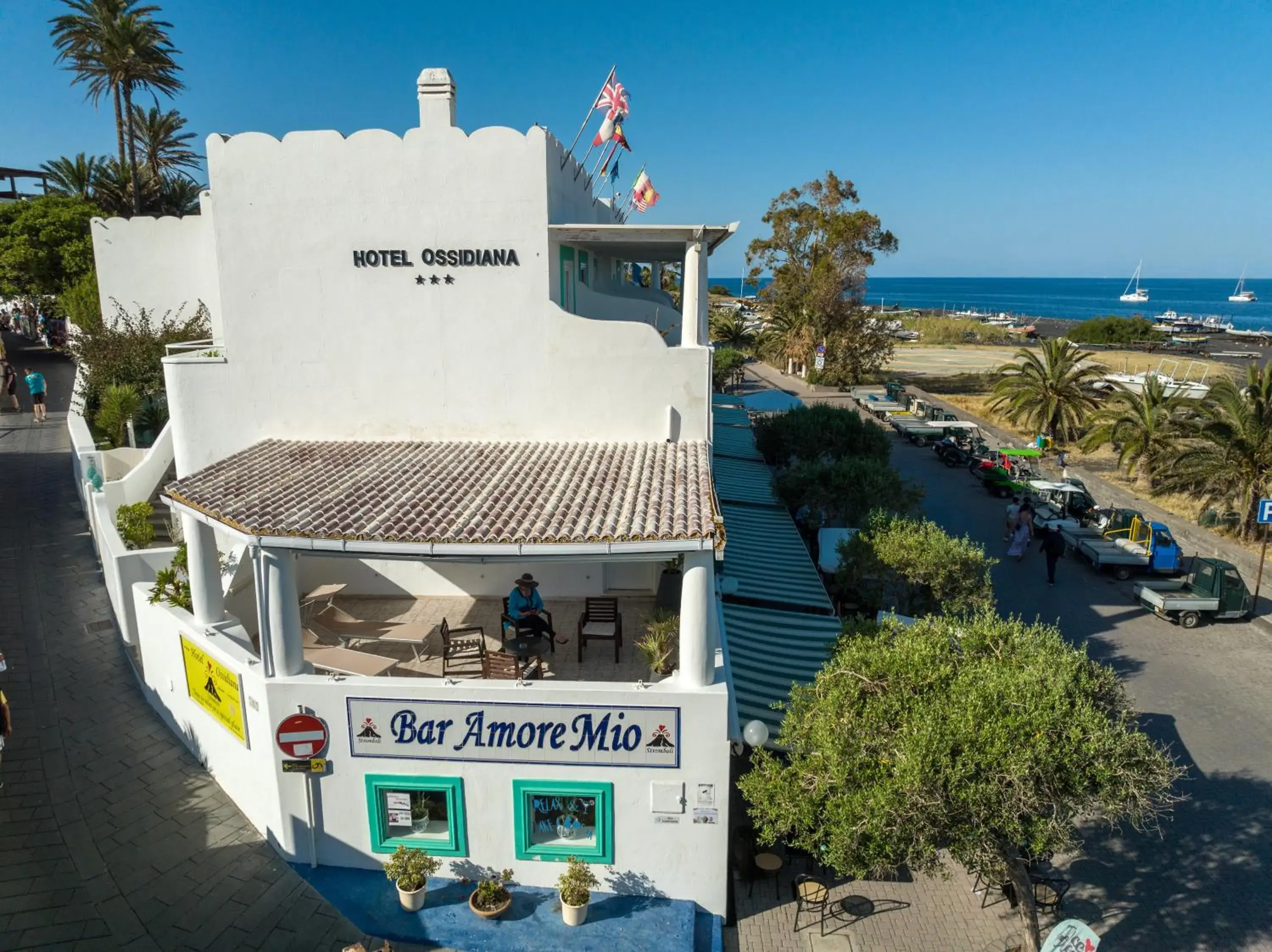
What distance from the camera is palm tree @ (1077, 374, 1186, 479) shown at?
3106 centimetres

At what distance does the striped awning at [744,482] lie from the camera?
22578 mm

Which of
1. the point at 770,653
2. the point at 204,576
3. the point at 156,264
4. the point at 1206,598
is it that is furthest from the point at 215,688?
the point at 1206,598

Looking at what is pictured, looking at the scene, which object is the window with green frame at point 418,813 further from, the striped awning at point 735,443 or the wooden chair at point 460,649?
the striped awning at point 735,443

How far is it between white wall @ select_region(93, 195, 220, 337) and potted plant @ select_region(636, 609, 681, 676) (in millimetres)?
18602

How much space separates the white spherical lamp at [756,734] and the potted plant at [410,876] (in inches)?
174

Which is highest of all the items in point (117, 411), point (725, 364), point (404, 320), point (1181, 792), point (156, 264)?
point (156, 264)

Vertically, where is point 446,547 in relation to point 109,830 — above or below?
above

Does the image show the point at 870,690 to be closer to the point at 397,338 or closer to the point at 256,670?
the point at 256,670

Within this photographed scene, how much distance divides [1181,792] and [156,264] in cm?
2840

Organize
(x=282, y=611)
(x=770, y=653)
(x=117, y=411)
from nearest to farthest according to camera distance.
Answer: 1. (x=282, y=611)
2. (x=770, y=653)
3. (x=117, y=411)

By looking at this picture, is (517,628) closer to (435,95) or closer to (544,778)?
(544,778)

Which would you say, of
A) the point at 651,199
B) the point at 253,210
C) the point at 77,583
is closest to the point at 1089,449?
the point at 651,199

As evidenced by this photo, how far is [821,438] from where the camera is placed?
27922mm

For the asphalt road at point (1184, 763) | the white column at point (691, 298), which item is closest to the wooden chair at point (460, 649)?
the white column at point (691, 298)
